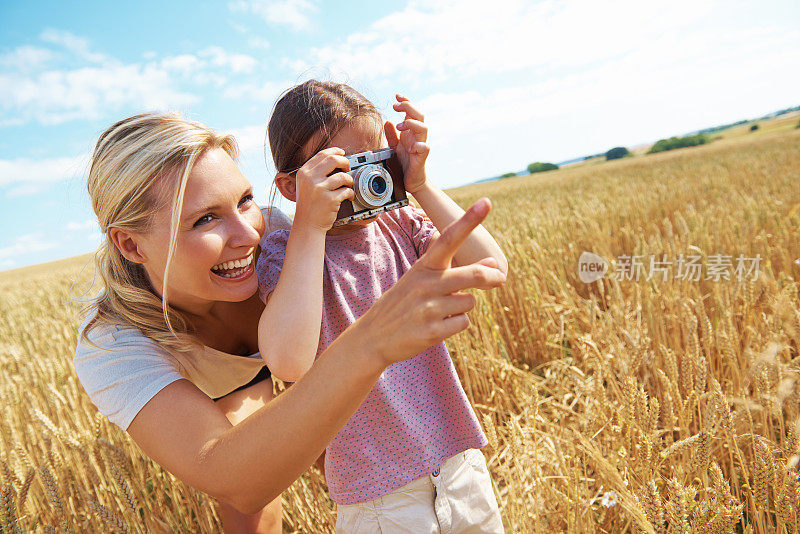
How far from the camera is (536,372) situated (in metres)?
2.66

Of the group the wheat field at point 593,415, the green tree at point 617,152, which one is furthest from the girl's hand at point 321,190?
the green tree at point 617,152

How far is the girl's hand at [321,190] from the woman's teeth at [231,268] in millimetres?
279

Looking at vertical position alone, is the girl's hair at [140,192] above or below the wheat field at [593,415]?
above

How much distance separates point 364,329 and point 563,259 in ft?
10.6

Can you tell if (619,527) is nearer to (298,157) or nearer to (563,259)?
(298,157)

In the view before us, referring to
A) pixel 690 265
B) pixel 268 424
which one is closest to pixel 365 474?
pixel 268 424

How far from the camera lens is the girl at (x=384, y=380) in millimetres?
1207

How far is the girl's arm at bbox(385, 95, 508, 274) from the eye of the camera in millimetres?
1211

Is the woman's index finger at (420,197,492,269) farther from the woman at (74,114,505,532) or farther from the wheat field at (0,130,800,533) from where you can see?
the wheat field at (0,130,800,533)

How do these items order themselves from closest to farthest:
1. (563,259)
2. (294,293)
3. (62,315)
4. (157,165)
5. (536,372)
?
(294,293), (157,165), (536,372), (563,259), (62,315)

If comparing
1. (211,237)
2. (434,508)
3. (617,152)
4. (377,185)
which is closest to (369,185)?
(377,185)

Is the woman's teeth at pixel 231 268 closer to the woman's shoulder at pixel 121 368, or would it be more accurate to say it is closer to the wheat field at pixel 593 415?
the woman's shoulder at pixel 121 368

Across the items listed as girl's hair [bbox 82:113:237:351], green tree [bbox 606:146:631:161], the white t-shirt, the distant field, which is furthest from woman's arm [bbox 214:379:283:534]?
green tree [bbox 606:146:631:161]

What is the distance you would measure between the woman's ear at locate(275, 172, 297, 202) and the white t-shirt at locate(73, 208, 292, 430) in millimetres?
315
